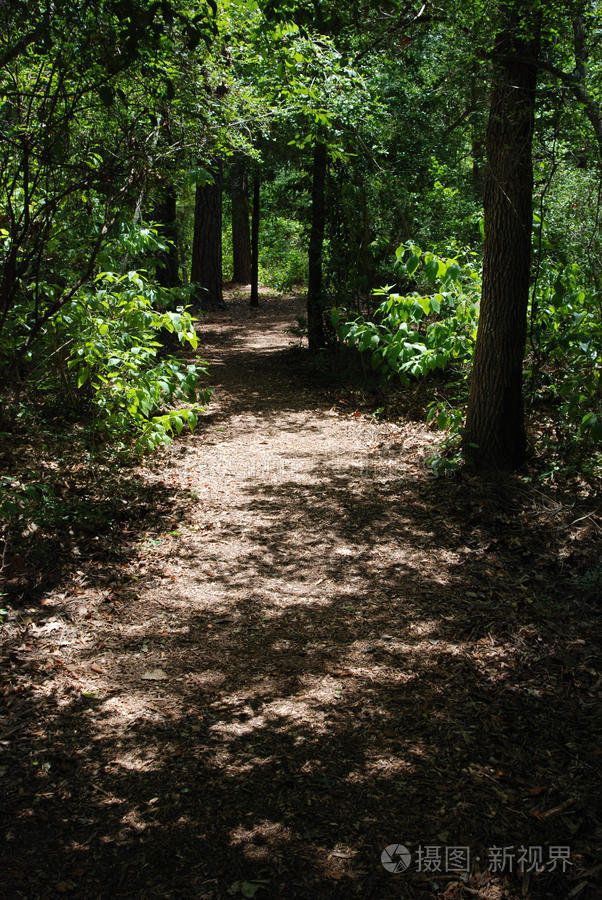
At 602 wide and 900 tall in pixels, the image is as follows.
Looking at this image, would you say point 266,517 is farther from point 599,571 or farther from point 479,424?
point 599,571

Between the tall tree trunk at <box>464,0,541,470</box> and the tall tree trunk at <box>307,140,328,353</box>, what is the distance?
16.8ft

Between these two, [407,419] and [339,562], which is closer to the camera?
[339,562]

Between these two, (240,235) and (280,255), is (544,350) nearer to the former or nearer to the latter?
(240,235)

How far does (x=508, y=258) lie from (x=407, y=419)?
276cm

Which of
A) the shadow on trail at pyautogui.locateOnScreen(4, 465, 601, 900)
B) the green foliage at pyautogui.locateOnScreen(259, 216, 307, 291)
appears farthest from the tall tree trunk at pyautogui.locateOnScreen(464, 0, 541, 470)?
the green foliage at pyautogui.locateOnScreen(259, 216, 307, 291)

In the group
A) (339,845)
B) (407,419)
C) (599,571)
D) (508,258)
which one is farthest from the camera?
(407,419)

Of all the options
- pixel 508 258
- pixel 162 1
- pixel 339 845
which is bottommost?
pixel 339 845

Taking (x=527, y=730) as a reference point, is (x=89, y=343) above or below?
above

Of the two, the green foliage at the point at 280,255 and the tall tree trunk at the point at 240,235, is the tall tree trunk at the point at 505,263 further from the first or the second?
the green foliage at the point at 280,255

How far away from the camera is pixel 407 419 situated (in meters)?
7.71

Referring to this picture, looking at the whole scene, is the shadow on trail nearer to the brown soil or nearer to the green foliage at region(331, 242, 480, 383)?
the brown soil

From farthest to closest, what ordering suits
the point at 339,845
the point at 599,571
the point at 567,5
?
1. the point at 567,5
2. the point at 599,571
3. the point at 339,845

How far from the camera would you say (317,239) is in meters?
10.2

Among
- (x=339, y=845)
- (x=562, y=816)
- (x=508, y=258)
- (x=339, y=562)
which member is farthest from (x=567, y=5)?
(x=339, y=845)
